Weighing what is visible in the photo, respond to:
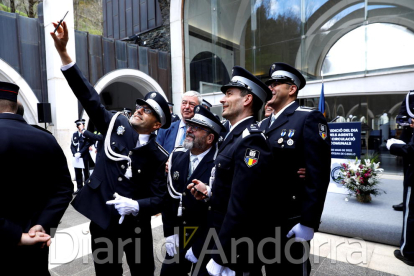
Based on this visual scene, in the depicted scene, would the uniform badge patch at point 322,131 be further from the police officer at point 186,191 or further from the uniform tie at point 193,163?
the uniform tie at point 193,163

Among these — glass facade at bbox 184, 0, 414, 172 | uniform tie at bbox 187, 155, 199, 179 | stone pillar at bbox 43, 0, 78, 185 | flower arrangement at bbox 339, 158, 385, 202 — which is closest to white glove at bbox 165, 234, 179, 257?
uniform tie at bbox 187, 155, 199, 179

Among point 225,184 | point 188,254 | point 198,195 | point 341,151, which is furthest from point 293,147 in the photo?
point 341,151

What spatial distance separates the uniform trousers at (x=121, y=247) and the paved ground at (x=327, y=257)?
87 cm

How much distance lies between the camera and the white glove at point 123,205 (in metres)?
2.16

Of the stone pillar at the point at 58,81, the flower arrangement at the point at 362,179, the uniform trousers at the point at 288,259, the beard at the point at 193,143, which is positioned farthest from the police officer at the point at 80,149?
the uniform trousers at the point at 288,259

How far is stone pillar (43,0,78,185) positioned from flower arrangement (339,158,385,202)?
374 inches

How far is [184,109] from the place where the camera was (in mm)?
3762

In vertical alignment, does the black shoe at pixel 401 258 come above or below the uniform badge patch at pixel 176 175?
below

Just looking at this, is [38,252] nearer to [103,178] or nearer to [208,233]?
[103,178]

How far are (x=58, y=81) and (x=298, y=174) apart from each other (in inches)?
399

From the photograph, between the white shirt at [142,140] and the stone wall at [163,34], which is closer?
the white shirt at [142,140]

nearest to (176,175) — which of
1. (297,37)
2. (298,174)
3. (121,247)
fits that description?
(121,247)

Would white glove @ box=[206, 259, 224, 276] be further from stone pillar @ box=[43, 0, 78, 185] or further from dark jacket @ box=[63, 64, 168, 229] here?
stone pillar @ box=[43, 0, 78, 185]

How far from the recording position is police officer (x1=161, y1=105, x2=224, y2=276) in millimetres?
2227
